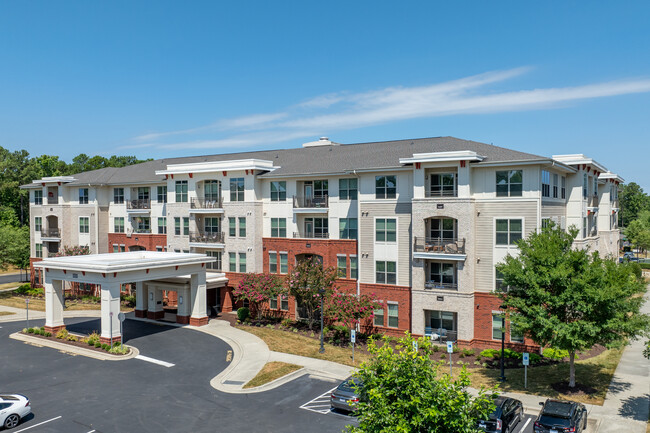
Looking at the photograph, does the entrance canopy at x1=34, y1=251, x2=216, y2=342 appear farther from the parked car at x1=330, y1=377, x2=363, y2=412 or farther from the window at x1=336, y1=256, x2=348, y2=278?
the parked car at x1=330, y1=377, x2=363, y2=412

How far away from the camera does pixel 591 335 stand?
22.7m

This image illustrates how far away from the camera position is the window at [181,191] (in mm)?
47438

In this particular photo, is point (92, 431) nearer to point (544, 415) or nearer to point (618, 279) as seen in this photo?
point (544, 415)

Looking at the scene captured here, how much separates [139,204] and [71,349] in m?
22.3

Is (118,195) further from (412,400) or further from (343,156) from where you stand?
(412,400)

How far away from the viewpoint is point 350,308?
113ft

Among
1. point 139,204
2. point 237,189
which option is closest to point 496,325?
point 237,189

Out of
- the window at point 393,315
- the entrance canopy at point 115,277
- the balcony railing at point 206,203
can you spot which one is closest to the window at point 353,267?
the window at point 393,315

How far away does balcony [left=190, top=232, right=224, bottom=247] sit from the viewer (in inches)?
1781

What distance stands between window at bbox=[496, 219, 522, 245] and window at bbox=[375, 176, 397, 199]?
7.70m

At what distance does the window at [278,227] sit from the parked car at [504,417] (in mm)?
25438

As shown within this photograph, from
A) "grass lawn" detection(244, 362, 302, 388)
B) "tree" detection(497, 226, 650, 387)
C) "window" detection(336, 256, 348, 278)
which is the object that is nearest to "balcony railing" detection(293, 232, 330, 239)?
"window" detection(336, 256, 348, 278)

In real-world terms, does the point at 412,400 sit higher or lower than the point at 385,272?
higher

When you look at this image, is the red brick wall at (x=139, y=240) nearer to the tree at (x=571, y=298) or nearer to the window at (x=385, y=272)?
the window at (x=385, y=272)
